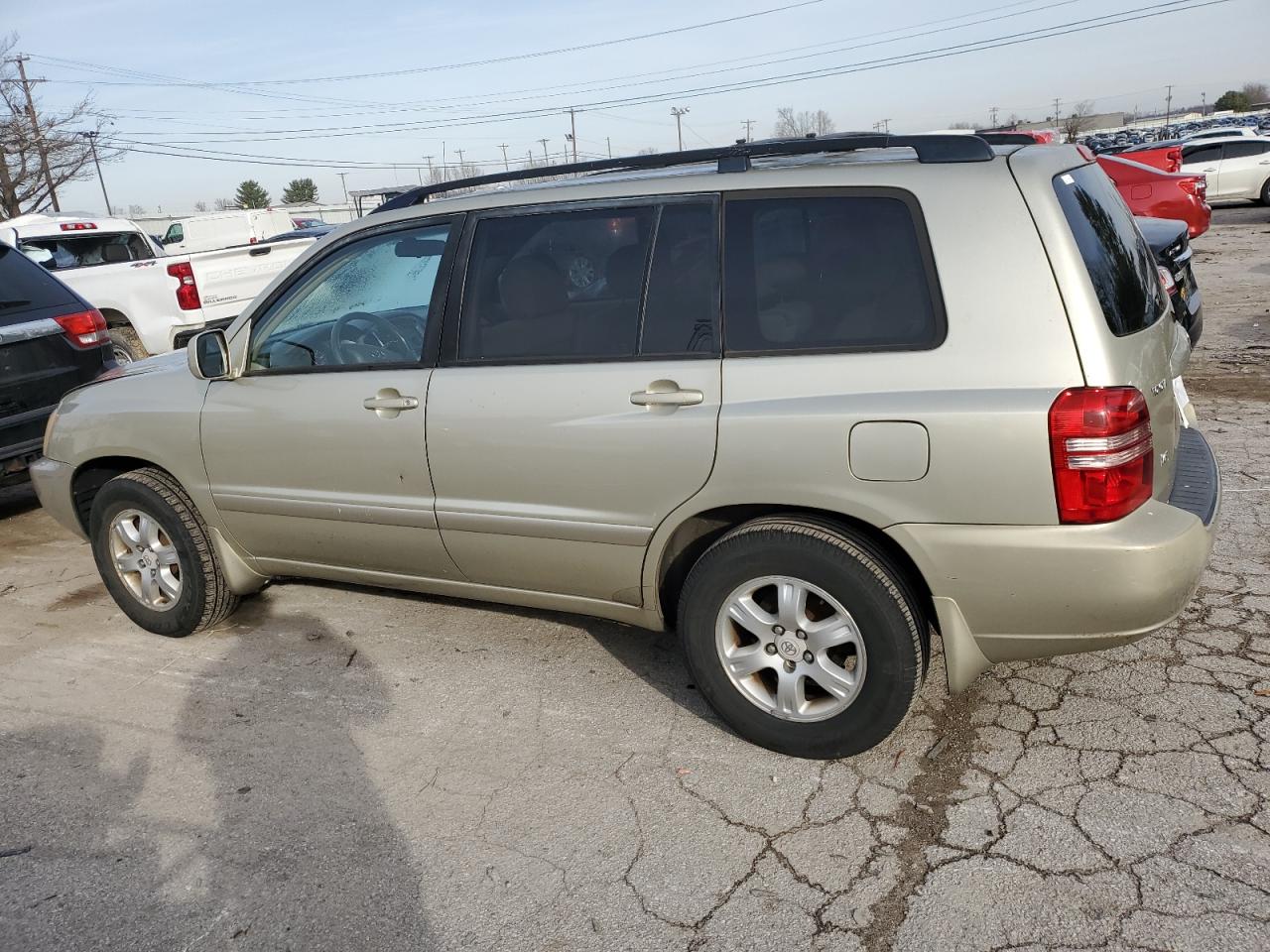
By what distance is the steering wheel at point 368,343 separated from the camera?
3779 millimetres

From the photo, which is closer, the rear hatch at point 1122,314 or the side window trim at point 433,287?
the rear hatch at point 1122,314

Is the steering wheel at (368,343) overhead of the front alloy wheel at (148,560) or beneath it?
overhead

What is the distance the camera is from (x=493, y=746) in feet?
11.0

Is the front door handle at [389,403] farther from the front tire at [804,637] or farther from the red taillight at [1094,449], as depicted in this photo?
the red taillight at [1094,449]

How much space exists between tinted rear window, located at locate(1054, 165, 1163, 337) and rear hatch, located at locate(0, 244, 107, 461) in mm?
5606

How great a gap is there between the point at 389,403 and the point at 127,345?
21.9 feet

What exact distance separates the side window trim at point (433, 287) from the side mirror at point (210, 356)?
0.09 meters


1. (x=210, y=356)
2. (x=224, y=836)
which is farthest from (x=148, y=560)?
(x=224, y=836)

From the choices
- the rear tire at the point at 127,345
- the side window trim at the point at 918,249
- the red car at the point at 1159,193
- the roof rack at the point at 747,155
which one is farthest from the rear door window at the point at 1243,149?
the side window trim at the point at 918,249

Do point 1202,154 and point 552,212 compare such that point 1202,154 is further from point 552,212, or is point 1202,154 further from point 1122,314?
point 552,212

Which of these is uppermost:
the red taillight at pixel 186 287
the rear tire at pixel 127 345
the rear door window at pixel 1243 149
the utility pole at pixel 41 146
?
the utility pole at pixel 41 146

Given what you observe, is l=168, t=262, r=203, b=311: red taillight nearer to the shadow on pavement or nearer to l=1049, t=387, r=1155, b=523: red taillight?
the shadow on pavement

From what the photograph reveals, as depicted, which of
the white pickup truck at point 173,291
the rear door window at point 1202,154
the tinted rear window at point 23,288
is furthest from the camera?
the rear door window at point 1202,154

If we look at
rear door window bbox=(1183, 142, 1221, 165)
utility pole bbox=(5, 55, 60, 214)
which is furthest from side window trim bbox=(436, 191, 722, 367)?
utility pole bbox=(5, 55, 60, 214)
